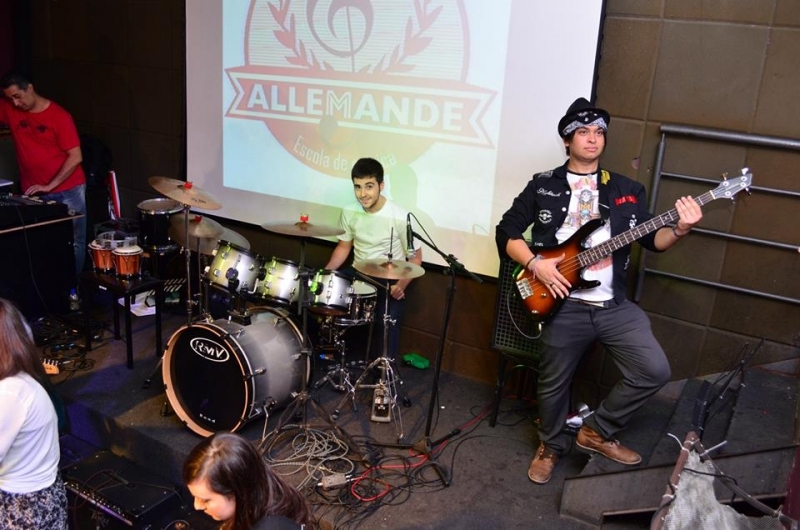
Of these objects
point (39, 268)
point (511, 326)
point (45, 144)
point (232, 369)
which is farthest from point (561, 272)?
point (45, 144)

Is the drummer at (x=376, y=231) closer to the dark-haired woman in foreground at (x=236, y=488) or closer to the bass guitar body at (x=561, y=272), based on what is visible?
the bass guitar body at (x=561, y=272)

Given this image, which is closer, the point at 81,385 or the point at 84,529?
the point at 84,529

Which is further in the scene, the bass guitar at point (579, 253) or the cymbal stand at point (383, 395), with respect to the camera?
the cymbal stand at point (383, 395)

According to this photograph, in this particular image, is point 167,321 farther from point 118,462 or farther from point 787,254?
point 787,254

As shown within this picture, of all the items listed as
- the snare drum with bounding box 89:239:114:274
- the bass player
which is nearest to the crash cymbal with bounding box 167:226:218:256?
the snare drum with bounding box 89:239:114:274

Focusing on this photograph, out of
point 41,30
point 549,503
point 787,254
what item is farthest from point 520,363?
point 41,30

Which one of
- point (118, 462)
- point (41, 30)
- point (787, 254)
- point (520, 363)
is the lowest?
point (118, 462)

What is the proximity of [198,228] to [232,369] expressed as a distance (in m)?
1.08

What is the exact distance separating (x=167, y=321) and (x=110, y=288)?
864 mm

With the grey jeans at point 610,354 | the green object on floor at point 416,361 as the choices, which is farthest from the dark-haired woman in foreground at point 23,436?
the green object on floor at point 416,361

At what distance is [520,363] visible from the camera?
12.9ft

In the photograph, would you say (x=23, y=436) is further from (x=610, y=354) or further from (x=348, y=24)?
(x=348, y=24)

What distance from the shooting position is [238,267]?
3984 mm

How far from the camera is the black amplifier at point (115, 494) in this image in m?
3.20
